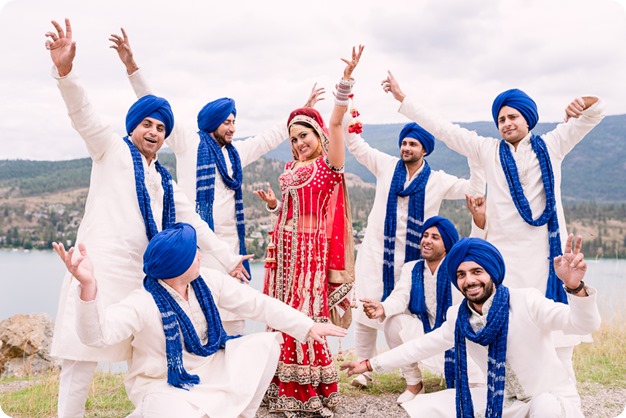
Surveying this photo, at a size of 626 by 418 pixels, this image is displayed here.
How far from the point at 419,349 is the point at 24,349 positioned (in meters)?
4.86

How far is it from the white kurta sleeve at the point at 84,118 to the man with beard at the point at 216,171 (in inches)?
46.0

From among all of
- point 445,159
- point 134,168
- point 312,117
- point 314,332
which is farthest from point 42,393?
point 445,159

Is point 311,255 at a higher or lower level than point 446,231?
lower

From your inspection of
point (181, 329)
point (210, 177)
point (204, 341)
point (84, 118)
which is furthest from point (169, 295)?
Result: point (210, 177)

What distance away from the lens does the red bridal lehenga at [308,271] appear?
14.6ft

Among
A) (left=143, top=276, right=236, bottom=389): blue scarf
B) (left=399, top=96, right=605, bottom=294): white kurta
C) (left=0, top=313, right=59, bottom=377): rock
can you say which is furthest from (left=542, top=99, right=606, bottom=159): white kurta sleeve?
(left=0, top=313, right=59, bottom=377): rock

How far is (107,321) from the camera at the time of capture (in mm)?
3275

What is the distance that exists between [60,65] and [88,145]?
0.51 meters

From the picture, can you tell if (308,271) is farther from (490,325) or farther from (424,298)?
(490,325)

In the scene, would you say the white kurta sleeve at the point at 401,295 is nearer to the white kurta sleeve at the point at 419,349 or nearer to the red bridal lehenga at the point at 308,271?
the red bridal lehenga at the point at 308,271

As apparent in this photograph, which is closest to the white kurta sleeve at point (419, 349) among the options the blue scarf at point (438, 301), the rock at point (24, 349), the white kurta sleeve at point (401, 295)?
the blue scarf at point (438, 301)

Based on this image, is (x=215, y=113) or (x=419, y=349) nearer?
(x=419, y=349)

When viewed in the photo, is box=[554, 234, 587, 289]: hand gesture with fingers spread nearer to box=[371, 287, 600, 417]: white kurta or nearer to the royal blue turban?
box=[371, 287, 600, 417]: white kurta

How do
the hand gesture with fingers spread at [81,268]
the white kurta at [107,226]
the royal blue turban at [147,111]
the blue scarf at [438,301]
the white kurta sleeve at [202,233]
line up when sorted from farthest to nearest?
the blue scarf at [438,301], the white kurta sleeve at [202,233], the royal blue turban at [147,111], the white kurta at [107,226], the hand gesture with fingers spread at [81,268]
